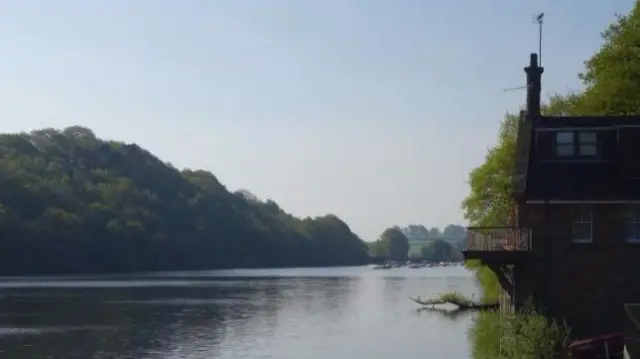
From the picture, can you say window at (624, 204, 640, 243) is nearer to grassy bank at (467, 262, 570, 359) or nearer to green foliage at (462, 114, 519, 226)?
grassy bank at (467, 262, 570, 359)

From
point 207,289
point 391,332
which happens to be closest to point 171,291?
point 207,289

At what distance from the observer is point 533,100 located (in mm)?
46875

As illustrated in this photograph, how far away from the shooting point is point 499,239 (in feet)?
148

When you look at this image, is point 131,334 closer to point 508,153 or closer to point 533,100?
point 508,153

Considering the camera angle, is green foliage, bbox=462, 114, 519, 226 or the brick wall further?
green foliage, bbox=462, 114, 519, 226

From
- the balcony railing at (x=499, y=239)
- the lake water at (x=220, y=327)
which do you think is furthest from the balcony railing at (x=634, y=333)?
the lake water at (x=220, y=327)

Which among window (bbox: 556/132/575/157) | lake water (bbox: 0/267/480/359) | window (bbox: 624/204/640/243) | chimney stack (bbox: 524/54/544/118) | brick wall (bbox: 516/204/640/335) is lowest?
lake water (bbox: 0/267/480/359)

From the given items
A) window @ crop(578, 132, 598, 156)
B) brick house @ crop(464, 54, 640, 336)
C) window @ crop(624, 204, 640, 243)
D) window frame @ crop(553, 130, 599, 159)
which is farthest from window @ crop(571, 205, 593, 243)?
window @ crop(578, 132, 598, 156)

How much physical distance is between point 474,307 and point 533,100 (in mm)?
40180

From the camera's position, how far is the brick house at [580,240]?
43.0 metres

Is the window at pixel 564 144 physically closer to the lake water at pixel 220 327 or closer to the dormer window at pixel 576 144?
the dormer window at pixel 576 144

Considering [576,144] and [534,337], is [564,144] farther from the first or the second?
[534,337]

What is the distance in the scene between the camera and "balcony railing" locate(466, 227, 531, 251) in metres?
43.6

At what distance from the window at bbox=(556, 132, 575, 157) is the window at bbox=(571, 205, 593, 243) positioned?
9.56 ft
